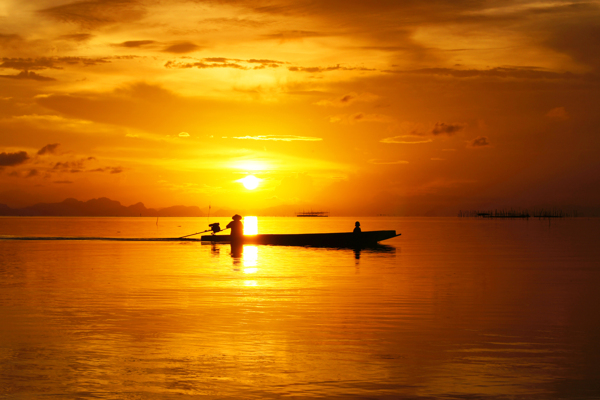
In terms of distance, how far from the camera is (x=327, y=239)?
179ft

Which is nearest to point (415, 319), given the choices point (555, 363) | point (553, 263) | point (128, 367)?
point (555, 363)

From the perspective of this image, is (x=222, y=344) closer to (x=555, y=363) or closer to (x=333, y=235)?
(x=555, y=363)

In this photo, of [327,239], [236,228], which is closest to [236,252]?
[236,228]

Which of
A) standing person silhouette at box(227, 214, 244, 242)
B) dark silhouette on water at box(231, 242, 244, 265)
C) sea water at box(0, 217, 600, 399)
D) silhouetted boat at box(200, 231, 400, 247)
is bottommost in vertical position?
sea water at box(0, 217, 600, 399)

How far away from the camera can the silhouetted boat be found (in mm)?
54062

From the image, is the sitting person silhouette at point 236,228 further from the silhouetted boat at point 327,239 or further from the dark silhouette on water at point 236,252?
the silhouetted boat at point 327,239

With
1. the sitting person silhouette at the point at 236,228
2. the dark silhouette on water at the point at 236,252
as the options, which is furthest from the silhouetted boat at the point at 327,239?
the dark silhouette on water at the point at 236,252

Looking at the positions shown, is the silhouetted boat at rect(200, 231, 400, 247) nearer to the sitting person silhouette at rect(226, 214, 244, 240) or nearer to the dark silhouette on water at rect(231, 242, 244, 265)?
the sitting person silhouette at rect(226, 214, 244, 240)

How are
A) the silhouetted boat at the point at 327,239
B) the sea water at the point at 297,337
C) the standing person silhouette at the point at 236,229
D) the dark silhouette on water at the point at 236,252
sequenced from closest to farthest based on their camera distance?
the sea water at the point at 297,337, the dark silhouette on water at the point at 236,252, the standing person silhouette at the point at 236,229, the silhouetted boat at the point at 327,239

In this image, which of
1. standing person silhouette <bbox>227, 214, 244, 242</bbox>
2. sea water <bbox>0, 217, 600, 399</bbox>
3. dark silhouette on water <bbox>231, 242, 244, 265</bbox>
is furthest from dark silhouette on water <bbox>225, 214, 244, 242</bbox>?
sea water <bbox>0, 217, 600, 399</bbox>

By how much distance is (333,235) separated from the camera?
54.9 m

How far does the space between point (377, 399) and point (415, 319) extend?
7.54 meters

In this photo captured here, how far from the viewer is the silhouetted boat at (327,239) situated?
54.1 meters

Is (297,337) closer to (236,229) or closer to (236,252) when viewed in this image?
(236,252)
